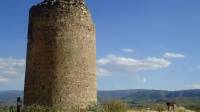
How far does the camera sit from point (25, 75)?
68.9ft

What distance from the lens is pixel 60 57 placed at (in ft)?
65.3

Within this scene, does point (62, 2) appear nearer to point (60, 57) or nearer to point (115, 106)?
point (60, 57)

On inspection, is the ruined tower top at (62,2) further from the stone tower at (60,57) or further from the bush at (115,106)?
the bush at (115,106)

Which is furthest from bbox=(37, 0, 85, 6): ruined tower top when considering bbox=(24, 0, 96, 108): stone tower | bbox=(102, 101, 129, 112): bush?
bbox=(102, 101, 129, 112): bush

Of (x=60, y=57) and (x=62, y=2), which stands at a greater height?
(x=62, y=2)

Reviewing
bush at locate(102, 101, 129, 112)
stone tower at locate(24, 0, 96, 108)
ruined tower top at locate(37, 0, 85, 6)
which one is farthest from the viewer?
bush at locate(102, 101, 129, 112)

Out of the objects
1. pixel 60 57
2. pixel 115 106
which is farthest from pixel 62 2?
pixel 115 106

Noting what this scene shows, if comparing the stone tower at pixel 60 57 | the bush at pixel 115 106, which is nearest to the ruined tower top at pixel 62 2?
the stone tower at pixel 60 57

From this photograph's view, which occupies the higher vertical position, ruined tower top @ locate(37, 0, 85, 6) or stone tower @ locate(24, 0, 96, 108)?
ruined tower top @ locate(37, 0, 85, 6)

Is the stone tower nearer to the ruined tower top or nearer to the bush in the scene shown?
the ruined tower top

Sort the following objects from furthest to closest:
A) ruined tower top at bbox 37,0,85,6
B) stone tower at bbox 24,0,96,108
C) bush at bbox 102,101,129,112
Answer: bush at bbox 102,101,129,112 < ruined tower top at bbox 37,0,85,6 < stone tower at bbox 24,0,96,108

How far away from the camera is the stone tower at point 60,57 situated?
19.8 m

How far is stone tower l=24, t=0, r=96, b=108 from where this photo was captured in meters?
19.8

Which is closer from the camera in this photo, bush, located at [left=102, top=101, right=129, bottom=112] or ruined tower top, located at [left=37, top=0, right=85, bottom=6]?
ruined tower top, located at [left=37, top=0, right=85, bottom=6]
